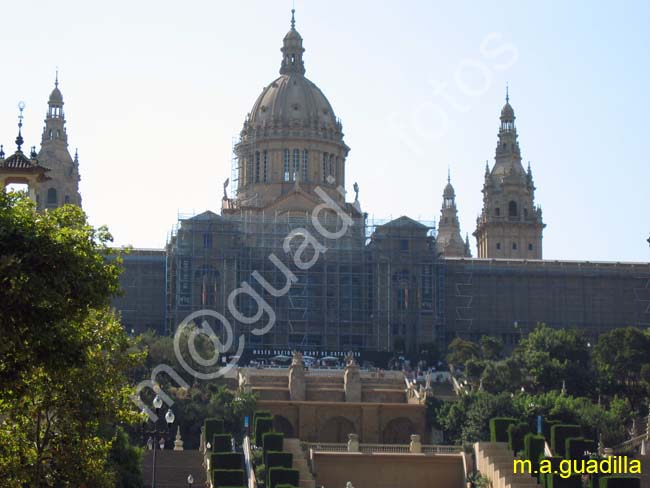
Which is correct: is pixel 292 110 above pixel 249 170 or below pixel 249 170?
above

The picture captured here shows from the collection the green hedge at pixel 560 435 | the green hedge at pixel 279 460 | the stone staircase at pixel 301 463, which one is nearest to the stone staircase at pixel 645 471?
the green hedge at pixel 560 435

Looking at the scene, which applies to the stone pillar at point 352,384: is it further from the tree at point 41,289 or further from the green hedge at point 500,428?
the tree at point 41,289

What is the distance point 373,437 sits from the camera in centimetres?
8081

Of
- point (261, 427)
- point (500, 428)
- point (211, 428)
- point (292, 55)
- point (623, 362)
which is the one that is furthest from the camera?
point (292, 55)

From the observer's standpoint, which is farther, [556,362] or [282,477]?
[556,362]

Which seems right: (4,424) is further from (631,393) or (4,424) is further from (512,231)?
(512,231)

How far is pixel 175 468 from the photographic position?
2493 inches

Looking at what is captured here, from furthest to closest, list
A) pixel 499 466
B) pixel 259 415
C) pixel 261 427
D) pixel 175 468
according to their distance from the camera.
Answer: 1. pixel 259 415
2. pixel 261 427
3. pixel 499 466
4. pixel 175 468

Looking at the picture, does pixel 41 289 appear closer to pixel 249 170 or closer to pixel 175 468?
pixel 175 468

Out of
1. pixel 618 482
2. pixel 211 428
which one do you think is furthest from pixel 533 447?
pixel 211 428

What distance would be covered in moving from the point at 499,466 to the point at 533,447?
5.08 feet

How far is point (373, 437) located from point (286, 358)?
69.4ft

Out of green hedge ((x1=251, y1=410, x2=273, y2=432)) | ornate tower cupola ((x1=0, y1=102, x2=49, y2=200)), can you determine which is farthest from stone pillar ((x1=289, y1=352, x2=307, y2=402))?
ornate tower cupola ((x1=0, y1=102, x2=49, y2=200))

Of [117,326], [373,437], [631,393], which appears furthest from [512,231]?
[117,326]
